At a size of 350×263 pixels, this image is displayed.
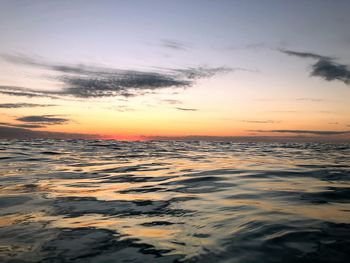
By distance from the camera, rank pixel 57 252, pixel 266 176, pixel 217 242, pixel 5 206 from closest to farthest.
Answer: pixel 57 252
pixel 217 242
pixel 5 206
pixel 266 176

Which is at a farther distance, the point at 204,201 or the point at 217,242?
the point at 204,201

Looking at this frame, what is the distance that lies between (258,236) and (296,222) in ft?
3.19

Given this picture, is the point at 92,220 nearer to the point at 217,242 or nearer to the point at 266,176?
the point at 217,242

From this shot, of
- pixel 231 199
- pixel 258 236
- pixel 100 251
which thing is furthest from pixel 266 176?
pixel 100 251

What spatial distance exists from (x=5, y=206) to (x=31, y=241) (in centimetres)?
266

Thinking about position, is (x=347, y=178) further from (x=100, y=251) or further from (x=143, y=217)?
(x=100, y=251)

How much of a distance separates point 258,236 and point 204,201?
248cm

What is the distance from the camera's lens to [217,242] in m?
3.88

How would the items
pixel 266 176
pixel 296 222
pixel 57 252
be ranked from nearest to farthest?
1. pixel 57 252
2. pixel 296 222
3. pixel 266 176

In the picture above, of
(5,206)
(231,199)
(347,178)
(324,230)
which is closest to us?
(324,230)

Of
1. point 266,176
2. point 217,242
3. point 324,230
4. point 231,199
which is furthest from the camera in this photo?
point 266,176

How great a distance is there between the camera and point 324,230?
424 centimetres

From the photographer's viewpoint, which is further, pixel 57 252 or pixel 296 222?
pixel 296 222

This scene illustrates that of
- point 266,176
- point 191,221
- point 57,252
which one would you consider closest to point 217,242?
point 191,221
